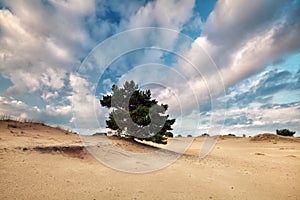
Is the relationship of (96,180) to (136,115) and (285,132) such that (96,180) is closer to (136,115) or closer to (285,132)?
(136,115)

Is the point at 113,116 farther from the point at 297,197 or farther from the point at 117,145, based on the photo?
the point at 297,197

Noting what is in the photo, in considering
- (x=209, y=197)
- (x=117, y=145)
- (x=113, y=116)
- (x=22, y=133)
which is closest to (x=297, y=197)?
(x=209, y=197)

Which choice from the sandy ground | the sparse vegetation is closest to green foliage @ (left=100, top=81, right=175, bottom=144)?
the sandy ground

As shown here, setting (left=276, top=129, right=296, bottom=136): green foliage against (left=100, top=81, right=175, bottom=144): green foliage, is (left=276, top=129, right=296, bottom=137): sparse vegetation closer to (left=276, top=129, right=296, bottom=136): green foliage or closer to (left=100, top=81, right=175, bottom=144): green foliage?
(left=276, top=129, right=296, bottom=136): green foliage

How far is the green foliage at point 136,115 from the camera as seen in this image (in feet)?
53.7

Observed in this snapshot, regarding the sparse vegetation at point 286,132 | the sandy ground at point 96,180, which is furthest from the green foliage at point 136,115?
the sparse vegetation at point 286,132

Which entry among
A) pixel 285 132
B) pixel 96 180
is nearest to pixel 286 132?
pixel 285 132

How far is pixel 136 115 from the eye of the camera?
16406mm

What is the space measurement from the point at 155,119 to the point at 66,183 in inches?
403

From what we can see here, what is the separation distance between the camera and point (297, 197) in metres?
8.41

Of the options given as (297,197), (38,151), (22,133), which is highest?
(22,133)

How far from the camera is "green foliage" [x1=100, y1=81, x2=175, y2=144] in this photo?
53.7 feet

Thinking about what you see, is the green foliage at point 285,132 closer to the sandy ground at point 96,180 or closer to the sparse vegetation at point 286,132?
the sparse vegetation at point 286,132

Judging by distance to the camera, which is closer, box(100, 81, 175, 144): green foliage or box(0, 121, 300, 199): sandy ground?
box(0, 121, 300, 199): sandy ground
